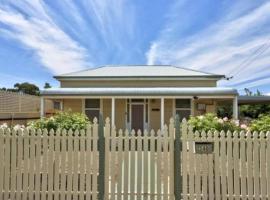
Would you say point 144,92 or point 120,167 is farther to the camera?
point 144,92

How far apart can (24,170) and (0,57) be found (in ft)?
45.6

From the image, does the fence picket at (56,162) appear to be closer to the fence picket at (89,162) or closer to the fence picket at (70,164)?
the fence picket at (70,164)

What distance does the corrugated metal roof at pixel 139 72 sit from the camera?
1991cm

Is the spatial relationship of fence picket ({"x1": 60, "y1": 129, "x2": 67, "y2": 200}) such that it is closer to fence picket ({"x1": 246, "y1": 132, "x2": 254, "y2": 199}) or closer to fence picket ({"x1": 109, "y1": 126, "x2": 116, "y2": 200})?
fence picket ({"x1": 109, "y1": 126, "x2": 116, "y2": 200})

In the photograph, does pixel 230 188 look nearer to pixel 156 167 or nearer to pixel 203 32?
pixel 156 167

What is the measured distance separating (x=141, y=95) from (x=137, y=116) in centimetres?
283

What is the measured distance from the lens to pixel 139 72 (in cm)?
2141

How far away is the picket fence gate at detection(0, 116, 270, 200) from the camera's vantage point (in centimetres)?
556

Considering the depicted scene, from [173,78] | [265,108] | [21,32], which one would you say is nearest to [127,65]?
[173,78]

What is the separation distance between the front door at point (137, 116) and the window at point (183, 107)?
2138mm

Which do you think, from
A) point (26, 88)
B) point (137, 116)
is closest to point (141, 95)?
point (137, 116)

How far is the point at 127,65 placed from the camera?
24.8 metres

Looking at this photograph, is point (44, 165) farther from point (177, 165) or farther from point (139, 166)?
point (177, 165)

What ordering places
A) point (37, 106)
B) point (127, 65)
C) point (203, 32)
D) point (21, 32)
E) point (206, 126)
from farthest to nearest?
point (37, 106) < point (127, 65) < point (203, 32) < point (21, 32) < point (206, 126)
